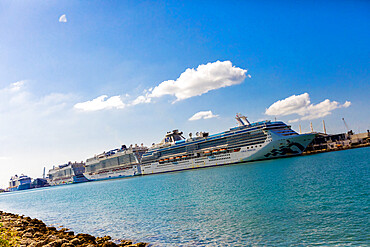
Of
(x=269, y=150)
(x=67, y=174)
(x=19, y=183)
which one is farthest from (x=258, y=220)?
(x=19, y=183)

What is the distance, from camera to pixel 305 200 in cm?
1812

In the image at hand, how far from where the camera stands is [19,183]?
17375 cm

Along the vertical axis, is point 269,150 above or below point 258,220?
above

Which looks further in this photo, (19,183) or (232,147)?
(19,183)

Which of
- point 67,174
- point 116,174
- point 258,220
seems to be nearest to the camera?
point 258,220

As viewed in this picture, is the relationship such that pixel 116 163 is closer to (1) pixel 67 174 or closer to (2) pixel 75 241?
(1) pixel 67 174

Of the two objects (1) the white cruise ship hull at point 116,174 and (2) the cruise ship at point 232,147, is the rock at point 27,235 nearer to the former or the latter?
(2) the cruise ship at point 232,147

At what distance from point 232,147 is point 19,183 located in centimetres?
16806

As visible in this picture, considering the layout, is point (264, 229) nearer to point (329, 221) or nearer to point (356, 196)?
point (329, 221)

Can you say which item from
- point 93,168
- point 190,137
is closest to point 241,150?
point 190,137

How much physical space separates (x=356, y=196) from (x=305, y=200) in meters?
3.22

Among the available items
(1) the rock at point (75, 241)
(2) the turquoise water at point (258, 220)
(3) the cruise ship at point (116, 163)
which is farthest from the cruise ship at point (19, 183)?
(1) the rock at point (75, 241)

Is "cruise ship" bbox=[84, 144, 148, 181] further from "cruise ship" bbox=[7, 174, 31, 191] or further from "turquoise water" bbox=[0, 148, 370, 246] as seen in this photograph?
"turquoise water" bbox=[0, 148, 370, 246]

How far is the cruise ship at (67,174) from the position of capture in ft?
457
